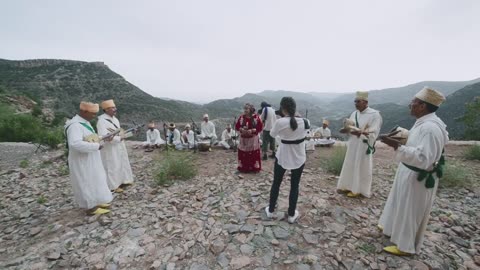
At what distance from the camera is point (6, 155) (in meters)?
9.02

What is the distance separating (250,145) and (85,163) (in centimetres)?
325

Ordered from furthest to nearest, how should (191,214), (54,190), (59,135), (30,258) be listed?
(59,135), (54,190), (191,214), (30,258)

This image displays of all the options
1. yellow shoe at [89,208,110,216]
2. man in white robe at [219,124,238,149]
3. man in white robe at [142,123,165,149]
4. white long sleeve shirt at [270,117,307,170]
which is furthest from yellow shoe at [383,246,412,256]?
man in white robe at [142,123,165,149]

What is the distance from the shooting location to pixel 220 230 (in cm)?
342

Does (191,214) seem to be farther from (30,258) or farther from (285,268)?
(30,258)

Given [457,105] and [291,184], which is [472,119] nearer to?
[291,184]

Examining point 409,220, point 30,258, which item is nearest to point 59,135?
point 30,258

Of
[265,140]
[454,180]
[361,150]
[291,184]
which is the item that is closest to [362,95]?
[361,150]

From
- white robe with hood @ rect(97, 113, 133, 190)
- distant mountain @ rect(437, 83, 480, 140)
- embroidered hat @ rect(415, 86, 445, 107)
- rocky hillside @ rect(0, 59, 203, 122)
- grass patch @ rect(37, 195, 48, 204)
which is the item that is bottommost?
distant mountain @ rect(437, 83, 480, 140)

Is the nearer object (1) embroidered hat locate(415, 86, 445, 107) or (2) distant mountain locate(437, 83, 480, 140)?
(1) embroidered hat locate(415, 86, 445, 107)

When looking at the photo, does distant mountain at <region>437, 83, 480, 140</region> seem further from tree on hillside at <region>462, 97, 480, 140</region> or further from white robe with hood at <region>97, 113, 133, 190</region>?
white robe with hood at <region>97, 113, 133, 190</region>

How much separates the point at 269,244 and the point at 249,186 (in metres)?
1.87

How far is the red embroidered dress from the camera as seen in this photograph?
559cm

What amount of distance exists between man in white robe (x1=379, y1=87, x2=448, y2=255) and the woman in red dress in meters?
3.15
